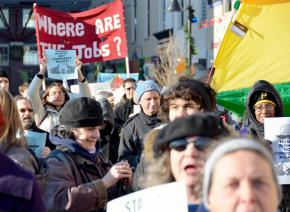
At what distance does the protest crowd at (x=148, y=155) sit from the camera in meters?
2.51

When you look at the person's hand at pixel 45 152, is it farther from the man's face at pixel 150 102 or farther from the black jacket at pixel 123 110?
the black jacket at pixel 123 110

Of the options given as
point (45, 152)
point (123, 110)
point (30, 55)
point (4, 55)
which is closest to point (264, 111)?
point (45, 152)

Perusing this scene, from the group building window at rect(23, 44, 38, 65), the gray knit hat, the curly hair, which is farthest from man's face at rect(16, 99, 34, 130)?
building window at rect(23, 44, 38, 65)

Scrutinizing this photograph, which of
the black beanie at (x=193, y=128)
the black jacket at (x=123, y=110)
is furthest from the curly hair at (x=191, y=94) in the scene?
the black jacket at (x=123, y=110)

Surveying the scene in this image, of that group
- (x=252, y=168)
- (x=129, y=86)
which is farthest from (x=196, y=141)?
(x=129, y=86)

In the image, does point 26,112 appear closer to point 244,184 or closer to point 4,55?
point 244,184

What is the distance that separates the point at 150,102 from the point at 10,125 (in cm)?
303

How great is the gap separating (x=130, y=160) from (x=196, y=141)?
125 inches

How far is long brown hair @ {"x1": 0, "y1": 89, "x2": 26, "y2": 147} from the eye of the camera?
429 centimetres

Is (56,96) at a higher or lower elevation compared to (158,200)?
higher

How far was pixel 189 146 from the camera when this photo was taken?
3.17m

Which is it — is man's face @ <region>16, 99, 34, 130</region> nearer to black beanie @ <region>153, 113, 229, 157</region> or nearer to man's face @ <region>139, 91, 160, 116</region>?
man's face @ <region>139, 91, 160, 116</region>

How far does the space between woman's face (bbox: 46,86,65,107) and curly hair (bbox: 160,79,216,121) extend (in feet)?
12.2

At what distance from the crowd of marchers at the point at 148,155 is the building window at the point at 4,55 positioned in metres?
53.5
